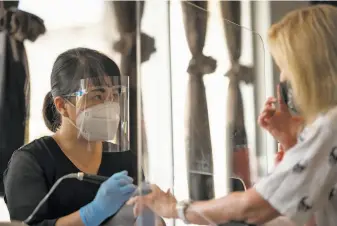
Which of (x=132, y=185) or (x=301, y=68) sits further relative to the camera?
(x=132, y=185)

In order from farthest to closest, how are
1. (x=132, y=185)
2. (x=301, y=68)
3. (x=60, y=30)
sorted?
(x=60, y=30)
(x=132, y=185)
(x=301, y=68)

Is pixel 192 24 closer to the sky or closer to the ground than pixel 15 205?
closer to the sky

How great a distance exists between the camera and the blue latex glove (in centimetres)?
75

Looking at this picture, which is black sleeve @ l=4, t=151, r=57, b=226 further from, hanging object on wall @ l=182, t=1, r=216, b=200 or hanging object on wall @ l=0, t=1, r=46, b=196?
hanging object on wall @ l=182, t=1, r=216, b=200

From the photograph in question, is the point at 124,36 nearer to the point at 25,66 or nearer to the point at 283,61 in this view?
the point at 25,66

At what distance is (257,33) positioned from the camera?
32.1 inches

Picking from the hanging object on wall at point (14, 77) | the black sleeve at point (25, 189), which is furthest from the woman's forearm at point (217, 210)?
the hanging object on wall at point (14, 77)

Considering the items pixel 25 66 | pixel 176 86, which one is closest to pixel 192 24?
pixel 176 86

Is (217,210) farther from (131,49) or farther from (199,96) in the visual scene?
(131,49)

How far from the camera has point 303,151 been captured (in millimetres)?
622

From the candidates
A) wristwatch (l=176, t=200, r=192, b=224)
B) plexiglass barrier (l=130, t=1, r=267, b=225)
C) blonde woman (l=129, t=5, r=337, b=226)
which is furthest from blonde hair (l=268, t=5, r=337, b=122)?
wristwatch (l=176, t=200, r=192, b=224)

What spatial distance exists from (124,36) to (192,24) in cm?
13

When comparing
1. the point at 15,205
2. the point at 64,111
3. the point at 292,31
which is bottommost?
the point at 15,205

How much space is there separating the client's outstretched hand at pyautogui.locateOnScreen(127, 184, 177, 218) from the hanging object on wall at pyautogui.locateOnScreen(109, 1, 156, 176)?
0.20 ft
